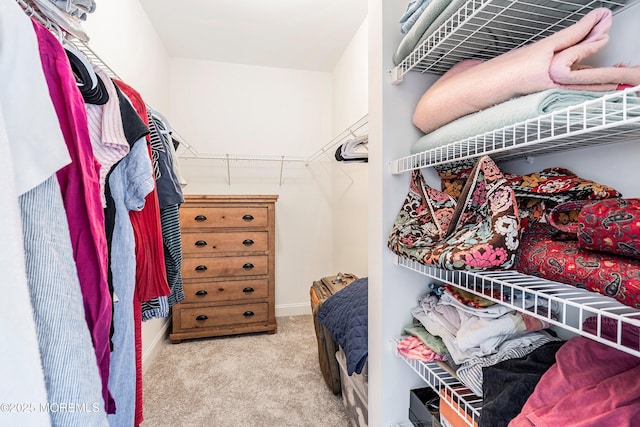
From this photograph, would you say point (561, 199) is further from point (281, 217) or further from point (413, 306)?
point (281, 217)

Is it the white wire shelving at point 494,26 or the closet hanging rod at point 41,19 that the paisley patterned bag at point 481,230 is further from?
the closet hanging rod at point 41,19

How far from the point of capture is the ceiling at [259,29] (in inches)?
86.1

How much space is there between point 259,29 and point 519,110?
2.37 metres

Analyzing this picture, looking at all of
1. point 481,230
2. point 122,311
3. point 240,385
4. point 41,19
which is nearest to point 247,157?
point 240,385

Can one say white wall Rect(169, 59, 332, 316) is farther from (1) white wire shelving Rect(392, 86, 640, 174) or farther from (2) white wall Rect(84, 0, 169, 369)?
(1) white wire shelving Rect(392, 86, 640, 174)

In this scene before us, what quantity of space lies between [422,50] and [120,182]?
0.91m

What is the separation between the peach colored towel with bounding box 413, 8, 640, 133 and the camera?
1.92 ft

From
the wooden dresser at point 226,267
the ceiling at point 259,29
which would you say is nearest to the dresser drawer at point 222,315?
the wooden dresser at point 226,267

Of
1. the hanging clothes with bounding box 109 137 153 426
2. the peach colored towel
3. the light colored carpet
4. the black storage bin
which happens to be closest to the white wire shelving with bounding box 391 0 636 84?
the peach colored towel

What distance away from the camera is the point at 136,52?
6.81 feet

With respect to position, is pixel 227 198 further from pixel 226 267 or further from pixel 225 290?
pixel 225 290

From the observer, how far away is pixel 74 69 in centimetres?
73

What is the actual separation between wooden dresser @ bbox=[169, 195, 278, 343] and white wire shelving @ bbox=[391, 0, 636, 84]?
1918mm

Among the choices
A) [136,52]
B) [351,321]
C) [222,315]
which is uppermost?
[136,52]
